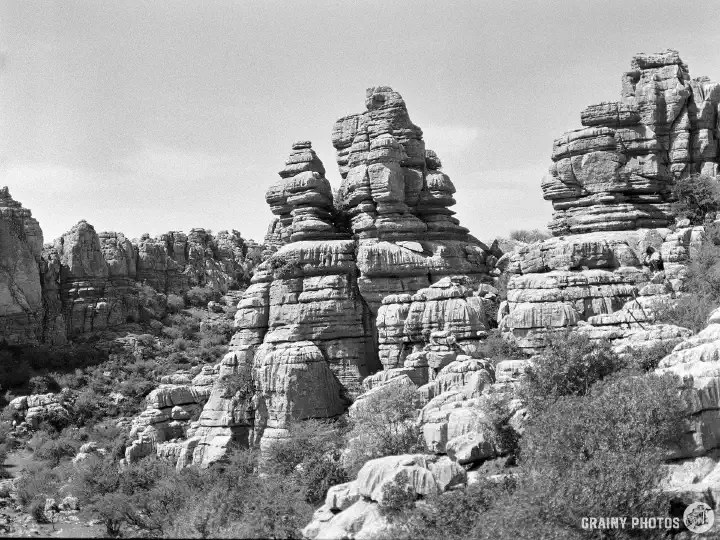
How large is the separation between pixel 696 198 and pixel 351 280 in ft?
53.0

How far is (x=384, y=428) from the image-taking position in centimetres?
2802

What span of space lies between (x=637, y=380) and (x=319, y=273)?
19.7 meters

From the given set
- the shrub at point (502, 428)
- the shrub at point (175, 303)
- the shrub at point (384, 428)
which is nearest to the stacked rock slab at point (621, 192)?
the shrub at point (384, 428)

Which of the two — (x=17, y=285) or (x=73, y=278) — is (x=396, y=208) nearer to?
(x=17, y=285)

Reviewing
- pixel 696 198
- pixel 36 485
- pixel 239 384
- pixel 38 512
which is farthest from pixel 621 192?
pixel 36 485

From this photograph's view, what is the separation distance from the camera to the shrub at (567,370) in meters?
25.5

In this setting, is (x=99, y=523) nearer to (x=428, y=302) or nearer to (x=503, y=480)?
(x=428, y=302)

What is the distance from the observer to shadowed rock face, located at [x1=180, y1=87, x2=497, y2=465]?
36531mm

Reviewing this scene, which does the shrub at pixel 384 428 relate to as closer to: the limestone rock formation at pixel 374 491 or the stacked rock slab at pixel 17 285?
the limestone rock formation at pixel 374 491

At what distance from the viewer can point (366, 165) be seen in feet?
136

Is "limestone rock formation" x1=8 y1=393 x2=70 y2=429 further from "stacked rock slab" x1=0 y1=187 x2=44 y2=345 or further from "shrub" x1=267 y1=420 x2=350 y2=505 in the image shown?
"shrub" x1=267 y1=420 x2=350 y2=505

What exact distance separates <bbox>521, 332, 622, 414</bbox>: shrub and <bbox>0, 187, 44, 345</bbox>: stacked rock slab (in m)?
46.2

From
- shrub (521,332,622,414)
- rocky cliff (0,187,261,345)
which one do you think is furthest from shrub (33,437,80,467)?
shrub (521,332,622,414)

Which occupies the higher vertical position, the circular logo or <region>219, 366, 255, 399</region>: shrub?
<region>219, 366, 255, 399</region>: shrub
